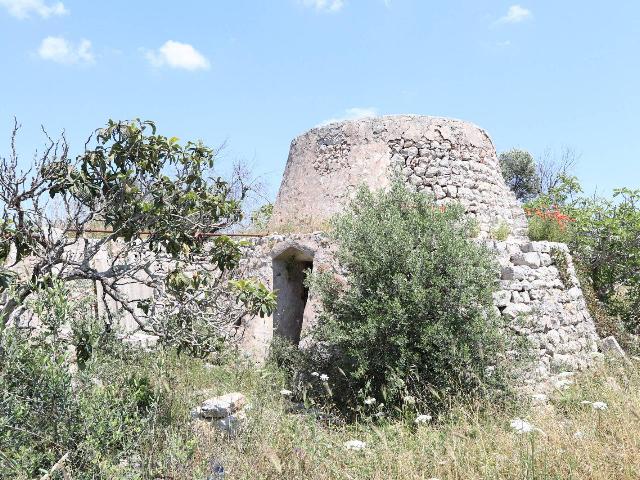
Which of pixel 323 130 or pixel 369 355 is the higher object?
pixel 323 130

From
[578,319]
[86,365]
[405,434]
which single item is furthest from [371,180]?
[86,365]

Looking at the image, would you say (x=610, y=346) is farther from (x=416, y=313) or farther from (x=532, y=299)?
(x=416, y=313)

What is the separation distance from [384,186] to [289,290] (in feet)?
8.27

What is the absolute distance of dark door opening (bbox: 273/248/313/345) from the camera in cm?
1028

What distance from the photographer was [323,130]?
10.8 meters

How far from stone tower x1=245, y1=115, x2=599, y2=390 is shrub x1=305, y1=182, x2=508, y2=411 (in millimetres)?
1558

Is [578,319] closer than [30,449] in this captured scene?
No

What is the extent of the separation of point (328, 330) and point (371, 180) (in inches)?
137

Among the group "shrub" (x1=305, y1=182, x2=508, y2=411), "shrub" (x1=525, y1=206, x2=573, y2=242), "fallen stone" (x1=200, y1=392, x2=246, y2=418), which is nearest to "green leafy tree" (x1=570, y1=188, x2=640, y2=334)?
"shrub" (x1=525, y1=206, x2=573, y2=242)

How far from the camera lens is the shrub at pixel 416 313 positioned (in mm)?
7012

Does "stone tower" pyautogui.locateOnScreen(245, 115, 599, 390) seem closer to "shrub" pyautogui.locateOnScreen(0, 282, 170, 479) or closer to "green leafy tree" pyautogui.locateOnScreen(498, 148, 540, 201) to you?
"shrub" pyautogui.locateOnScreen(0, 282, 170, 479)

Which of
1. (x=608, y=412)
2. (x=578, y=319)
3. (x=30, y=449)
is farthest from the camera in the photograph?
(x=578, y=319)

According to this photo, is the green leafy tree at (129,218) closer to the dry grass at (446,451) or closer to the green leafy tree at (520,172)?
the dry grass at (446,451)

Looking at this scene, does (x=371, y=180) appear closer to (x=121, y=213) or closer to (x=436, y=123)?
(x=436, y=123)
